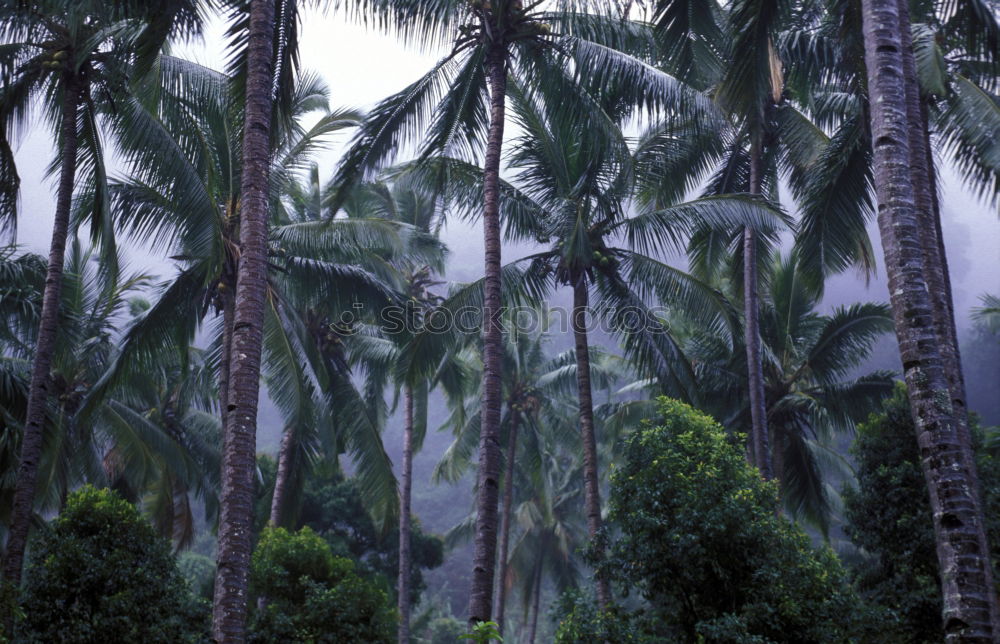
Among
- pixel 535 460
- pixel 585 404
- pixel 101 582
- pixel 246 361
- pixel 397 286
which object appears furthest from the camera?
pixel 535 460

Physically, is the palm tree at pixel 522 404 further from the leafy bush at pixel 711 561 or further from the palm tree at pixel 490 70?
the leafy bush at pixel 711 561

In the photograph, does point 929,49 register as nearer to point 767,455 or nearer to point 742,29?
point 742,29

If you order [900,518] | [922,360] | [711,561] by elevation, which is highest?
[922,360]

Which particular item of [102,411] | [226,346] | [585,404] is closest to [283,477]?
[102,411]

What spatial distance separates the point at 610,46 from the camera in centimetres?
1373

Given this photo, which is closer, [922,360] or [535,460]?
[922,360]

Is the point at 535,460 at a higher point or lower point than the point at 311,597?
higher

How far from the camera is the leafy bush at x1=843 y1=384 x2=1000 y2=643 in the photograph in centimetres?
1172

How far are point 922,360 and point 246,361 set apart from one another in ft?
17.9

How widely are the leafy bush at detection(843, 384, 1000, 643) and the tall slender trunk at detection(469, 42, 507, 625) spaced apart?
5089mm

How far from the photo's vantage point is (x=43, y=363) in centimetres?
1174

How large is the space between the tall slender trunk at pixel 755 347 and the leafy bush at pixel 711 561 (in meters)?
6.89

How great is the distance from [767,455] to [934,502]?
994 centimetres

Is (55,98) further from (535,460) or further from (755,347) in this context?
(535,460)
